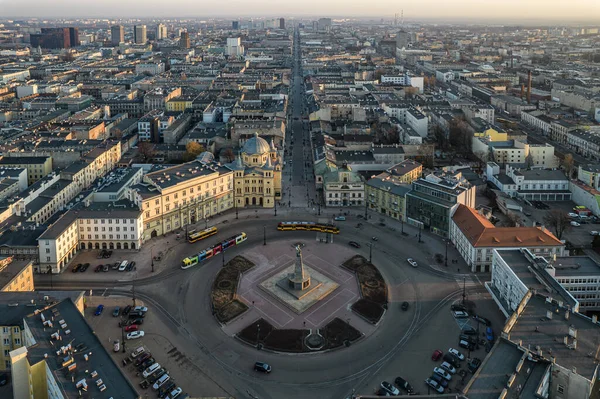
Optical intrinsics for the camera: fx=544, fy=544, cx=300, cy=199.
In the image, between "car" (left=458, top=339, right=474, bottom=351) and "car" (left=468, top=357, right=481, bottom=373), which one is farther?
"car" (left=458, top=339, right=474, bottom=351)

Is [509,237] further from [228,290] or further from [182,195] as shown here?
[182,195]

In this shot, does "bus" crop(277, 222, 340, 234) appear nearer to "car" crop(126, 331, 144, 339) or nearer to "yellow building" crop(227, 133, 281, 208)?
"yellow building" crop(227, 133, 281, 208)

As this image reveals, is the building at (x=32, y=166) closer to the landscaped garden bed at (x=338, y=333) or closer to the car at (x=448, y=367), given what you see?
the landscaped garden bed at (x=338, y=333)

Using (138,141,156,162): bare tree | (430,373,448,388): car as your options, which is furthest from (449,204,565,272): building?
(138,141,156,162): bare tree

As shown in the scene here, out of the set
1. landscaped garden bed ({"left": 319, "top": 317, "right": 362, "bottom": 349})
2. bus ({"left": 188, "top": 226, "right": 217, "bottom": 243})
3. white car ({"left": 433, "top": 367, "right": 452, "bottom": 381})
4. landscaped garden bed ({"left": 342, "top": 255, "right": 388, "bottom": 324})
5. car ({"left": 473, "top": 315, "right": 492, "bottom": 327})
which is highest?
bus ({"left": 188, "top": 226, "right": 217, "bottom": 243})

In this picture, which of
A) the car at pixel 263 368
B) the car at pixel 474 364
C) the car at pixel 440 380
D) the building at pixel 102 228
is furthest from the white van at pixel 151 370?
the car at pixel 474 364

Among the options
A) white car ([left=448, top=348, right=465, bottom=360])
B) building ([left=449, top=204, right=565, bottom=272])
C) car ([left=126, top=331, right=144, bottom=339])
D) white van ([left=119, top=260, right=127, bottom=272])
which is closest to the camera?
white car ([left=448, top=348, right=465, bottom=360])
